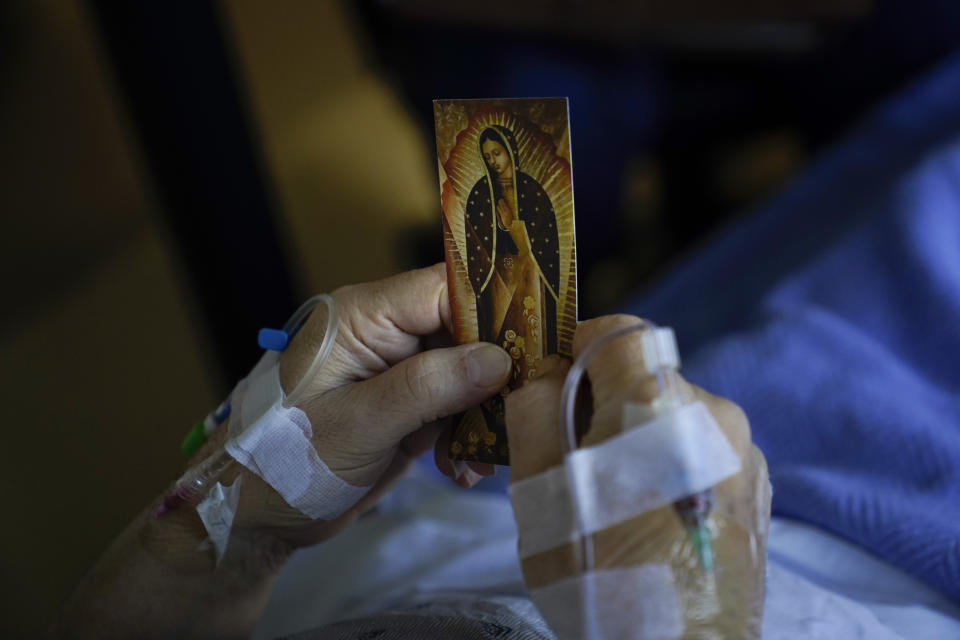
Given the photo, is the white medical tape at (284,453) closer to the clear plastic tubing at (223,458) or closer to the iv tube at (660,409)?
the clear plastic tubing at (223,458)

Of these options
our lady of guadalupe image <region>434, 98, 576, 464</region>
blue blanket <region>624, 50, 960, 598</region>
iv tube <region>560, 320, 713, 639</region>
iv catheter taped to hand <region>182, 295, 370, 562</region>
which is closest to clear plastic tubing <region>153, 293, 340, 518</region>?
iv catheter taped to hand <region>182, 295, 370, 562</region>

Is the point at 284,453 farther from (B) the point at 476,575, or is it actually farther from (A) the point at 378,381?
(B) the point at 476,575

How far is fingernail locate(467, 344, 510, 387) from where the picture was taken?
2.15 ft

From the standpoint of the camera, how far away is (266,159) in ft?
6.13

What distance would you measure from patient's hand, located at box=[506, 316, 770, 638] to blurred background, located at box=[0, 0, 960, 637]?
1206 mm

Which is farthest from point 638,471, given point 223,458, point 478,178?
point 223,458

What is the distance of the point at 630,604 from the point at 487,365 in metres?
0.22

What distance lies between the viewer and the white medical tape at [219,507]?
0.70 m

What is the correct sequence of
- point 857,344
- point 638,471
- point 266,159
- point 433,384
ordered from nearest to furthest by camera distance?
point 638,471 < point 433,384 < point 857,344 < point 266,159

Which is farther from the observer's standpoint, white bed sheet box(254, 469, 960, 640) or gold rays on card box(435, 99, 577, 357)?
white bed sheet box(254, 469, 960, 640)

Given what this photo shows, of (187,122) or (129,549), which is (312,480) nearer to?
(129,549)

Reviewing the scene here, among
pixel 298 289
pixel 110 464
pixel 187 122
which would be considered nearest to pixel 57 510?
pixel 110 464

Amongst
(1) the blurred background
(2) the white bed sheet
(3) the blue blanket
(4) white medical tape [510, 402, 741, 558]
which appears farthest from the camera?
(1) the blurred background

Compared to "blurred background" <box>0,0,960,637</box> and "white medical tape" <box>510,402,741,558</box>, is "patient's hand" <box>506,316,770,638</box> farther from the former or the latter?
"blurred background" <box>0,0,960,637</box>
